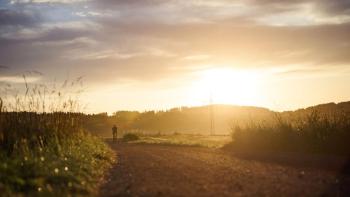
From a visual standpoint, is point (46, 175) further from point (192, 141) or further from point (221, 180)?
point (192, 141)

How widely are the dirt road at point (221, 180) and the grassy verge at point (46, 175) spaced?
618 mm

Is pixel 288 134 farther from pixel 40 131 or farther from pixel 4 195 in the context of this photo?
pixel 4 195

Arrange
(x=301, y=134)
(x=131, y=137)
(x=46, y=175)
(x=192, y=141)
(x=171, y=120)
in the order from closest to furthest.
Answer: (x=46, y=175), (x=301, y=134), (x=192, y=141), (x=131, y=137), (x=171, y=120)

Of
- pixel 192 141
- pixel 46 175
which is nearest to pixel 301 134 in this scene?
pixel 46 175

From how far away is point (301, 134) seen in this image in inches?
996

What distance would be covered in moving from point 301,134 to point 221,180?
10.8 m

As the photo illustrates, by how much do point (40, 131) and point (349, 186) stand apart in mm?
11418

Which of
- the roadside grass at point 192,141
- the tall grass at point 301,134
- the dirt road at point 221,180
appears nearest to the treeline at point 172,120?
the roadside grass at point 192,141

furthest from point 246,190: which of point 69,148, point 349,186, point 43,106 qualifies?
point 43,106

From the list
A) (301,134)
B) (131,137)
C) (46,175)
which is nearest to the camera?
(46,175)

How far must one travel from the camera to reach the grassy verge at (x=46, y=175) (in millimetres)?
12039

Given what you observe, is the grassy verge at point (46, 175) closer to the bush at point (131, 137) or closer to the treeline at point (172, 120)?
the bush at point (131, 137)

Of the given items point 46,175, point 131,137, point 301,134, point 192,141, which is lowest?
point 46,175

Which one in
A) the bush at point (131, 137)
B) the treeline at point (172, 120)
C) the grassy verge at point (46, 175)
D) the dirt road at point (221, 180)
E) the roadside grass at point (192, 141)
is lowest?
the dirt road at point (221, 180)
